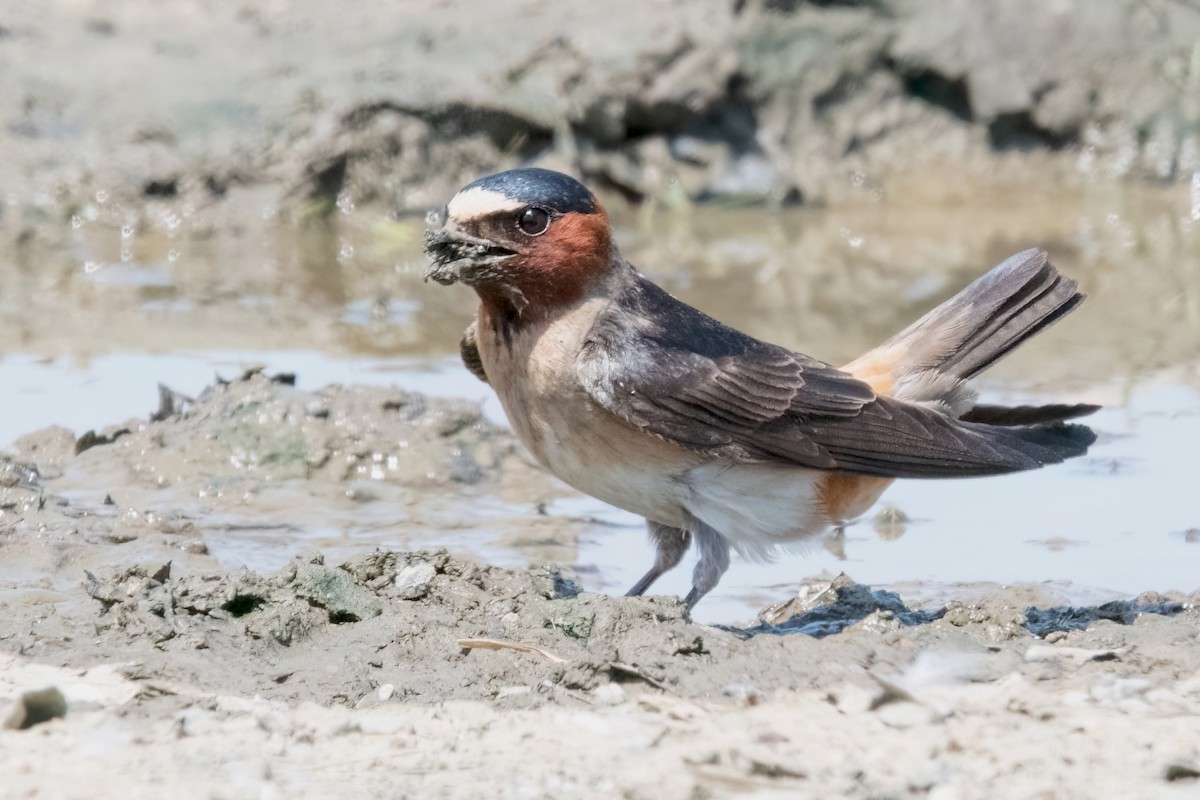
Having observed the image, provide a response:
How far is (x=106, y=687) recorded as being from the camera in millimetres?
4512

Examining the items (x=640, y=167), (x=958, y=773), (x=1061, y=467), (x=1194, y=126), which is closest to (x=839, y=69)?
(x=640, y=167)

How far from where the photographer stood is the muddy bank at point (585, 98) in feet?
40.6

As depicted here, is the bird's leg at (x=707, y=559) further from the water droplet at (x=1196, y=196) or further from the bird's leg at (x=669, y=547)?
the water droplet at (x=1196, y=196)

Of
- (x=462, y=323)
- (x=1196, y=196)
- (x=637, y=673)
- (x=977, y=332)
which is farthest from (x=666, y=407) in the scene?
(x=1196, y=196)

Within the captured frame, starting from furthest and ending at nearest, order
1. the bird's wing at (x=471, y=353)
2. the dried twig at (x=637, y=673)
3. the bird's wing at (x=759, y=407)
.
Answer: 1. the bird's wing at (x=471, y=353)
2. the bird's wing at (x=759, y=407)
3. the dried twig at (x=637, y=673)

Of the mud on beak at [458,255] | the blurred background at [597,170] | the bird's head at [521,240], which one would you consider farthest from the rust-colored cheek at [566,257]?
the blurred background at [597,170]

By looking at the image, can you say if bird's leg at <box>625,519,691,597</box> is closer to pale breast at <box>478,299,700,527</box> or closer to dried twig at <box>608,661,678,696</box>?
pale breast at <box>478,299,700,527</box>

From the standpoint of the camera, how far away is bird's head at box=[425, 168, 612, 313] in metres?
5.52

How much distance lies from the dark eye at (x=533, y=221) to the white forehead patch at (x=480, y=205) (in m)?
0.05

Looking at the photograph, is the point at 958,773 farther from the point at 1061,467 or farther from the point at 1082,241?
the point at 1082,241

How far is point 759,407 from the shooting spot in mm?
5848

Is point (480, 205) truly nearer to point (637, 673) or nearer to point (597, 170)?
point (637, 673)

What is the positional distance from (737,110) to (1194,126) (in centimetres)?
377

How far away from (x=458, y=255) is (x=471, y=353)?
2.79 feet
